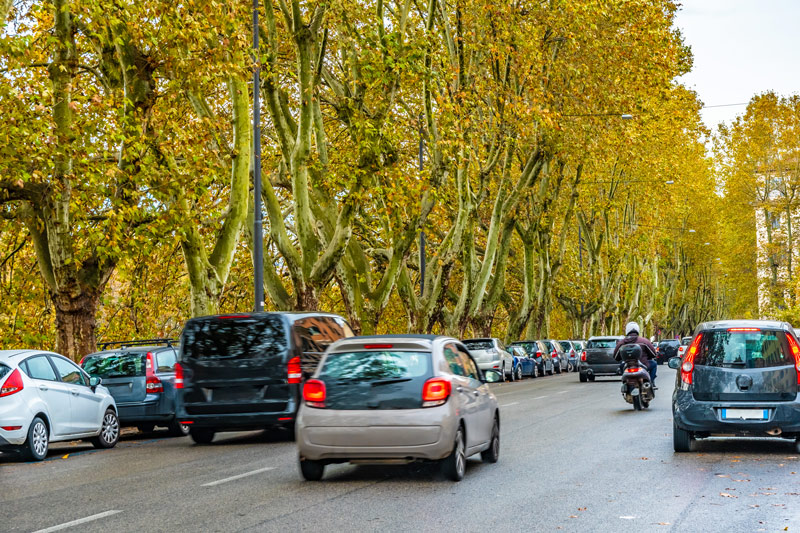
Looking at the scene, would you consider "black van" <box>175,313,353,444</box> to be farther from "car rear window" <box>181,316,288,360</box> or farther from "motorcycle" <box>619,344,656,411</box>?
"motorcycle" <box>619,344,656,411</box>

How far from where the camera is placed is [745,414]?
12547 millimetres

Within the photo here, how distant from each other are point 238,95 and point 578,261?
4419 centimetres

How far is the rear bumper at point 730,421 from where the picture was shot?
1245 cm

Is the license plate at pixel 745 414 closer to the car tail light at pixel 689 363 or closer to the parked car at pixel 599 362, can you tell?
the car tail light at pixel 689 363

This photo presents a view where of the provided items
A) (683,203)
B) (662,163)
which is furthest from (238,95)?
(683,203)

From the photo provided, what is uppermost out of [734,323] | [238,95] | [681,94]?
[681,94]

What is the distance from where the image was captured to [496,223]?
37.2 m

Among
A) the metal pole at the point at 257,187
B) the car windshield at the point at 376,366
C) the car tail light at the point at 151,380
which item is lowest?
the car tail light at the point at 151,380

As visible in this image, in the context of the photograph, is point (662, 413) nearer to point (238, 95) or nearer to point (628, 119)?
point (238, 95)

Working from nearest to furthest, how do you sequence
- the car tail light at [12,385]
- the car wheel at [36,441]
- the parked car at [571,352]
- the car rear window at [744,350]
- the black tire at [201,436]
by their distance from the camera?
the car rear window at [744,350] < the car tail light at [12,385] < the car wheel at [36,441] < the black tire at [201,436] < the parked car at [571,352]

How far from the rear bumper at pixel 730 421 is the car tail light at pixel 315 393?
15.6 ft

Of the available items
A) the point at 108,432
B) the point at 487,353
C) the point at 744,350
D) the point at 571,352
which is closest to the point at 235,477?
the point at 108,432

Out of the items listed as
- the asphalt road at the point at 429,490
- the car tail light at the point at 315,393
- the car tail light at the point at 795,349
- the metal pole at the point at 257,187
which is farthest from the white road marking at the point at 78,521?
the metal pole at the point at 257,187

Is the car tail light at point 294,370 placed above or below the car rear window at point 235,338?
below
